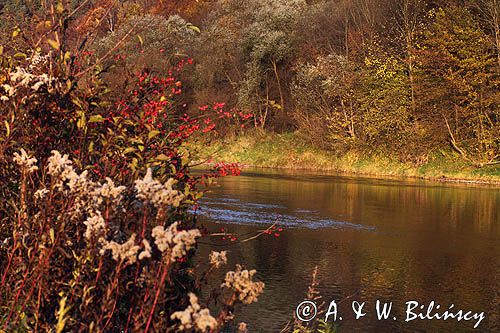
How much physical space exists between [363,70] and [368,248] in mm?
32624

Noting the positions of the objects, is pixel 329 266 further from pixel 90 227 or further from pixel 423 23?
pixel 423 23

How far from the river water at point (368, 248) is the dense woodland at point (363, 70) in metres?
10.1

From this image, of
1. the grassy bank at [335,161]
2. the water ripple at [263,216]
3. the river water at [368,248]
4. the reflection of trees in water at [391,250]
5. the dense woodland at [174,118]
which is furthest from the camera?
the grassy bank at [335,161]

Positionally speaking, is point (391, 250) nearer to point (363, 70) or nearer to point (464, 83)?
point (464, 83)

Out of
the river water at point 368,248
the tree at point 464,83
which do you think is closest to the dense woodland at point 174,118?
the tree at point 464,83

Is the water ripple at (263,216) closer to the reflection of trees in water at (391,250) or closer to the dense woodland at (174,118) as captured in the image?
the reflection of trees in water at (391,250)

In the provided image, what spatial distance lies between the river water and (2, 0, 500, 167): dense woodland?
33.0 ft

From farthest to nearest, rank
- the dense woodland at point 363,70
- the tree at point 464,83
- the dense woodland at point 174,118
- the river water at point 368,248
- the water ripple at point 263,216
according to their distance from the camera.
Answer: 1. the dense woodland at point 363,70
2. the tree at point 464,83
3. the water ripple at point 263,216
4. the river water at point 368,248
5. the dense woodland at point 174,118

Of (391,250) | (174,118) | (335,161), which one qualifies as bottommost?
(391,250)

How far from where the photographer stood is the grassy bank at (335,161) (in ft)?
145

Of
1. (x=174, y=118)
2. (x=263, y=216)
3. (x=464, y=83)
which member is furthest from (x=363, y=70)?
(x=174, y=118)

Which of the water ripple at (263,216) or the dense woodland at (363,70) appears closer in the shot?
the water ripple at (263,216)

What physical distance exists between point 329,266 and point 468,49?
3056 cm

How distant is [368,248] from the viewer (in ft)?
63.3
